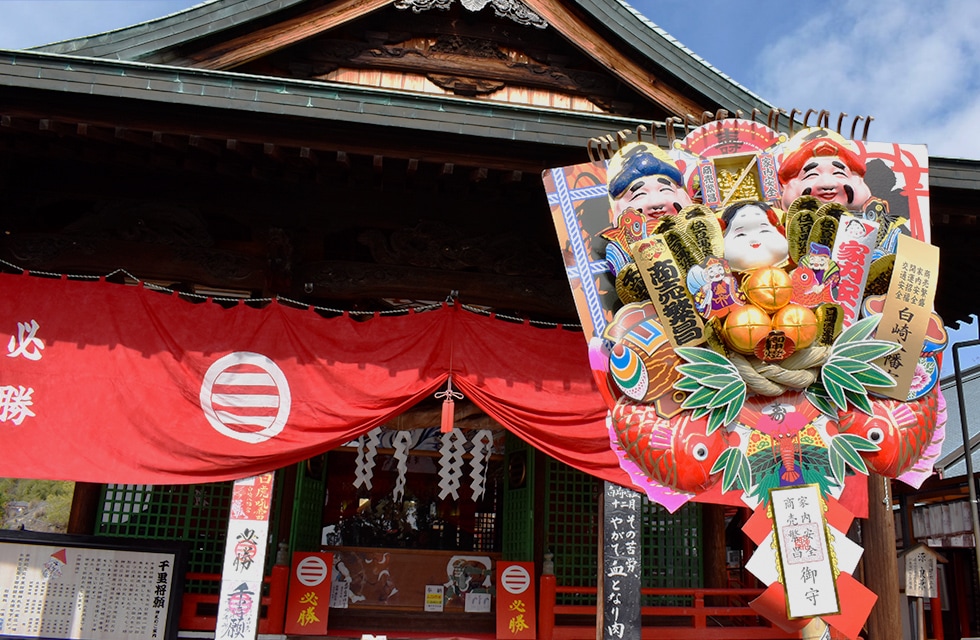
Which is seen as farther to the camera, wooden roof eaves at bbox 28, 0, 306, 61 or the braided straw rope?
wooden roof eaves at bbox 28, 0, 306, 61

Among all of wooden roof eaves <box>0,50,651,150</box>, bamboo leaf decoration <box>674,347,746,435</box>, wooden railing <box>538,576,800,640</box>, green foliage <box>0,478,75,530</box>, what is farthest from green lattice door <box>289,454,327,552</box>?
green foliage <box>0,478,75,530</box>

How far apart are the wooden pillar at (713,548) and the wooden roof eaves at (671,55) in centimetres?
394

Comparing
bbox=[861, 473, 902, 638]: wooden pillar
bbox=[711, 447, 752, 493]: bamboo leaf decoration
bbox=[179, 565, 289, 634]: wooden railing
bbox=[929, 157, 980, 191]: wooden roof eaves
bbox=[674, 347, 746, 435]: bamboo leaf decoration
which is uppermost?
bbox=[929, 157, 980, 191]: wooden roof eaves

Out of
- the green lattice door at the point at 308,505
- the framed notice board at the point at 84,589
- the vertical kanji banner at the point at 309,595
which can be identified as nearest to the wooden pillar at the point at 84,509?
the framed notice board at the point at 84,589

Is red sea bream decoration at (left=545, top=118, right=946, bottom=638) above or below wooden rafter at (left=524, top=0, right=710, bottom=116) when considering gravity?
below

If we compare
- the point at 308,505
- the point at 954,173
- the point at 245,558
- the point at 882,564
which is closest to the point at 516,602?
the point at 308,505

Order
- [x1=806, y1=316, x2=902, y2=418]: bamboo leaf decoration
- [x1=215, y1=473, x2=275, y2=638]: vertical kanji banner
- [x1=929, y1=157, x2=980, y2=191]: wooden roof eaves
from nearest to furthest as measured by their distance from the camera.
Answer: [x1=806, y1=316, x2=902, y2=418]: bamboo leaf decoration → [x1=215, y1=473, x2=275, y2=638]: vertical kanji banner → [x1=929, y1=157, x2=980, y2=191]: wooden roof eaves

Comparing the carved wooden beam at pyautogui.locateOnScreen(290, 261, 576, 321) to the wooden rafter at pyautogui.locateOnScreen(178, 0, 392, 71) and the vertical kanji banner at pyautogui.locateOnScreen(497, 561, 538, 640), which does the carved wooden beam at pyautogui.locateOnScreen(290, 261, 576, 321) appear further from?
the vertical kanji banner at pyautogui.locateOnScreen(497, 561, 538, 640)

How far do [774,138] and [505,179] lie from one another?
184 cm

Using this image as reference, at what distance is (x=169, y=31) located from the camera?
6.36 meters

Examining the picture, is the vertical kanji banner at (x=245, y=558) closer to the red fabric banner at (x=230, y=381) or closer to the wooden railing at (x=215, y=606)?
the red fabric banner at (x=230, y=381)

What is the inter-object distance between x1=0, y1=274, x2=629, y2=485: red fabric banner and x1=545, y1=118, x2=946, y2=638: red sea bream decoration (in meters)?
0.93

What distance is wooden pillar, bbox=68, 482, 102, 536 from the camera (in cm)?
614

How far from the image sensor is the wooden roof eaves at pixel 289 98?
4848 millimetres
